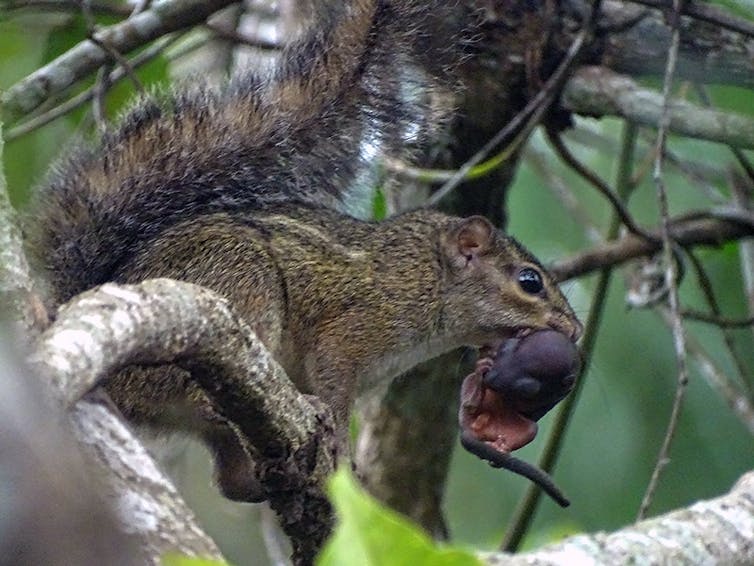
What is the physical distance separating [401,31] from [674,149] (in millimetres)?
1846

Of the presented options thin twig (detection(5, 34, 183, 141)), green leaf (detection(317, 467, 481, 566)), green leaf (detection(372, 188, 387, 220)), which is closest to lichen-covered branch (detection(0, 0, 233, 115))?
thin twig (detection(5, 34, 183, 141))

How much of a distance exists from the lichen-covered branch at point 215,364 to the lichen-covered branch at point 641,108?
4.97ft

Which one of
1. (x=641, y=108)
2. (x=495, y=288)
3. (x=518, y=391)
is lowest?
(x=495, y=288)

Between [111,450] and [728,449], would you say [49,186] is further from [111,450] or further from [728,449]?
[728,449]

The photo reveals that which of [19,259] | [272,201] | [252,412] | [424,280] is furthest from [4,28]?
[19,259]

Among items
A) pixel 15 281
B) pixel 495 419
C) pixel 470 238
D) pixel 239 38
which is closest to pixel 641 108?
pixel 470 238

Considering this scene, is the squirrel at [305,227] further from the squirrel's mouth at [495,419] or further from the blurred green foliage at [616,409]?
the blurred green foliage at [616,409]

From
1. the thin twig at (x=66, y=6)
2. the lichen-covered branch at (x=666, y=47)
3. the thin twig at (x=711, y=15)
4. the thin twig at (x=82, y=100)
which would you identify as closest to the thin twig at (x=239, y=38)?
the thin twig at (x=82, y=100)

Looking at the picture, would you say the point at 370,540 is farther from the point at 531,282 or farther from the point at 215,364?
the point at 531,282

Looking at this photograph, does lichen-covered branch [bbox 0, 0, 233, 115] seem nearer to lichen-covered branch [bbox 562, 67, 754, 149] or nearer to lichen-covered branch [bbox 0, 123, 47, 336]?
lichen-covered branch [bbox 562, 67, 754, 149]

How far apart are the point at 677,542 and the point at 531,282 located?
62.5 inches

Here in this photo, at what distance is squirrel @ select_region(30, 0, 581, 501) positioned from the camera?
2.87 meters

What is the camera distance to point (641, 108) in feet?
11.6

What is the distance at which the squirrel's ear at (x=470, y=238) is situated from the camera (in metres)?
3.62
